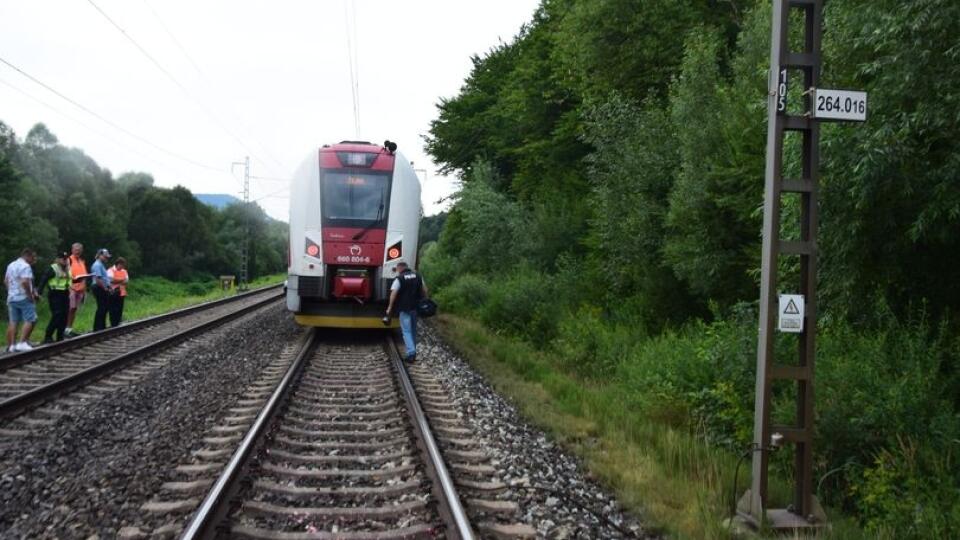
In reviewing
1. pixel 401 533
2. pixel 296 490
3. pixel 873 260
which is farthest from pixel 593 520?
pixel 873 260

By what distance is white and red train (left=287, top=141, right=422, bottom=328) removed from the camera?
504 inches

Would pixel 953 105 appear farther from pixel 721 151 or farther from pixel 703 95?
pixel 703 95

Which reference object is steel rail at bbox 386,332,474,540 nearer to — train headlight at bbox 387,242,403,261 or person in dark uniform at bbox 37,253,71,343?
train headlight at bbox 387,242,403,261

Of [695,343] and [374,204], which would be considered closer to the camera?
[695,343]

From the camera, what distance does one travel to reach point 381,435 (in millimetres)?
6551

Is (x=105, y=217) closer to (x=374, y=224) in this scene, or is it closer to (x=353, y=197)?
(x=353, y=197)

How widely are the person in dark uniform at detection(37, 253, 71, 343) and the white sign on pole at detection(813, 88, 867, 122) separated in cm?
1202

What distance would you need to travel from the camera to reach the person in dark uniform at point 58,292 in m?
12.2

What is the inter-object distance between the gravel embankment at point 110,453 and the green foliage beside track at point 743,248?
15.9ft

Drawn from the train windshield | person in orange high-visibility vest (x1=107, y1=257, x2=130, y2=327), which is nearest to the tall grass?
the train windshield

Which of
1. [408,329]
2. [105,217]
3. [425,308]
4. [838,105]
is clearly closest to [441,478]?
[838,105]

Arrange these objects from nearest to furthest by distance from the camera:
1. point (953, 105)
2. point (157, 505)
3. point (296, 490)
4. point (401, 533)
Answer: point (401, 533) → point (157, 505) → point (296, 490) → point (953, 105)

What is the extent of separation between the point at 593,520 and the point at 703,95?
31.5 ft

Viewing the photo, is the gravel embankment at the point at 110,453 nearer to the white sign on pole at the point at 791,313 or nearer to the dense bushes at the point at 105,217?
the white sign on pole at the point at 791,313
